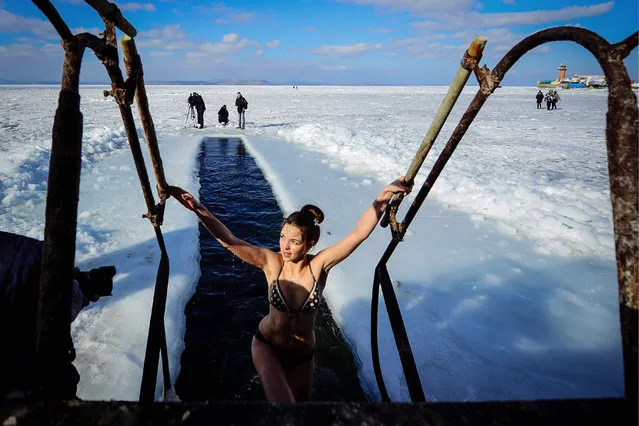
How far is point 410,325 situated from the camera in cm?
338

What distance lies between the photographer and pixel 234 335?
11.0 ft

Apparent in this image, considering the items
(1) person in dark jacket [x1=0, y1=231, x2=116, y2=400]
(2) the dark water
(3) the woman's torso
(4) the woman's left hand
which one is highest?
(4) the woman's left hand

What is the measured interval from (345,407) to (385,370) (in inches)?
94.2

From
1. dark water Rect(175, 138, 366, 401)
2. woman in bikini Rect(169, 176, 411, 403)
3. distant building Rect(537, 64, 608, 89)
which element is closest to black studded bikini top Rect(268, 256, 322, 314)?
woman in bikini Rect(169, 176, 411, 403)

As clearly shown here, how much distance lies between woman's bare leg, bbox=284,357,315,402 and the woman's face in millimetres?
798

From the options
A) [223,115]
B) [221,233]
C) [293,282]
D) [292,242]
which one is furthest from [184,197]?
[223,115]

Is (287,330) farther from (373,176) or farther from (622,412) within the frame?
(373,176)

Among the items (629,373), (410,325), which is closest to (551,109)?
(410,325)

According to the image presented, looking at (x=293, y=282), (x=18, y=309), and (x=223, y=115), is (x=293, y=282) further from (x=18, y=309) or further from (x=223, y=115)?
(x=223, y=115)

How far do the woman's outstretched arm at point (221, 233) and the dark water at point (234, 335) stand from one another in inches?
47.8

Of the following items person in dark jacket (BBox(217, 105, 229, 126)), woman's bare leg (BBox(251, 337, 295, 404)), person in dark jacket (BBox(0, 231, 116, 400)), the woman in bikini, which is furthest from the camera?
person in dark jacket (BBox(217, 105, 229, 126))

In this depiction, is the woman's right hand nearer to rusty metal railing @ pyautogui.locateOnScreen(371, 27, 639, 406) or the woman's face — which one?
the woman's face

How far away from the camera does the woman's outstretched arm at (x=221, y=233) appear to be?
206 cm

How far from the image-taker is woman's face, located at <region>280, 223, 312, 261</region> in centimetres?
225
